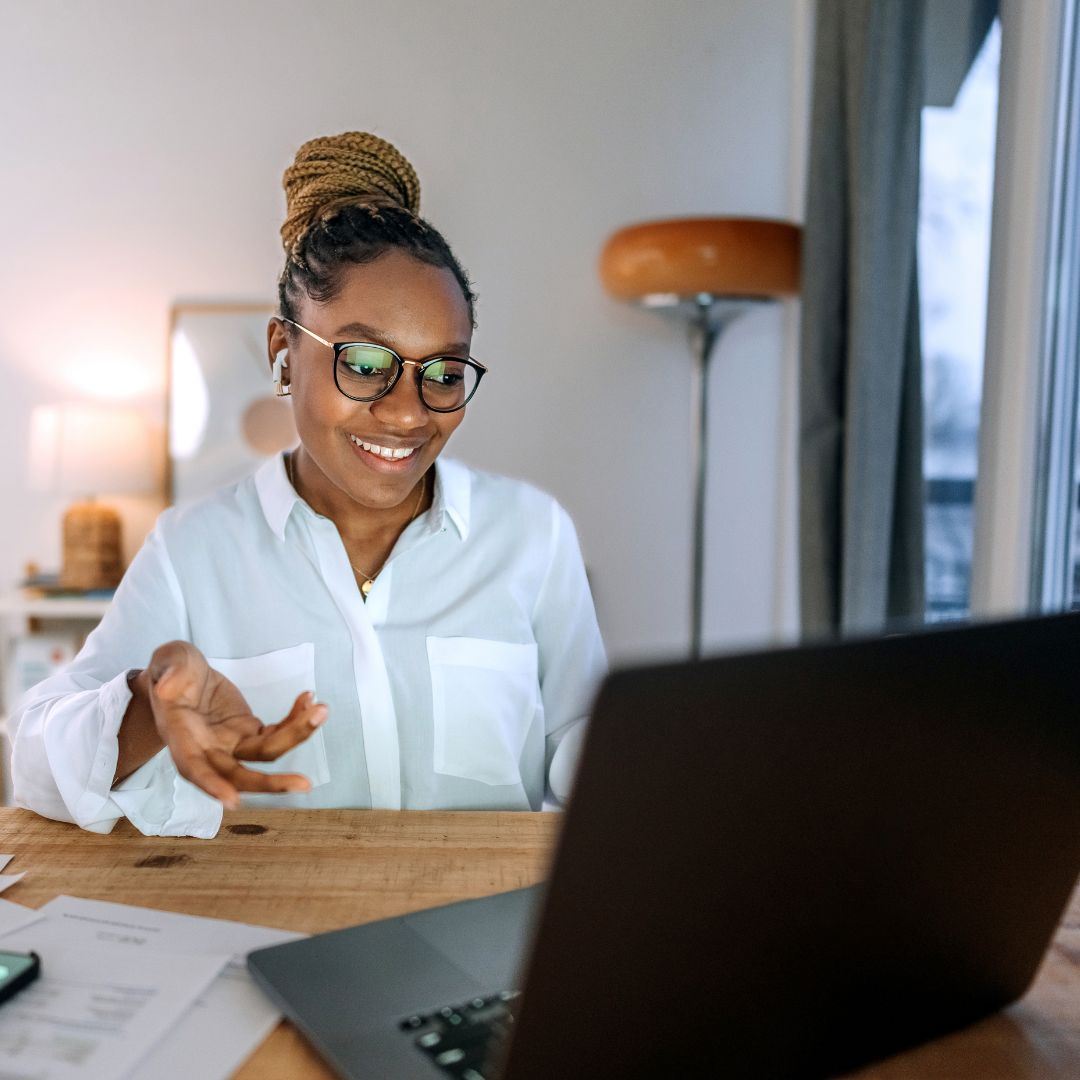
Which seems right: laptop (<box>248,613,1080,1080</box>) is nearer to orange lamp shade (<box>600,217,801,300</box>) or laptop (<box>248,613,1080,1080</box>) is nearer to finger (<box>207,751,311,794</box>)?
finger (<box>207,751,311,794</box>)

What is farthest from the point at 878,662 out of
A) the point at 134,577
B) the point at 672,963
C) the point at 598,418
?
the point at 598,418

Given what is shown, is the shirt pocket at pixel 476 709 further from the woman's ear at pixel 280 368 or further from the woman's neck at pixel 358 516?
the woman's ear at pixel 280 368

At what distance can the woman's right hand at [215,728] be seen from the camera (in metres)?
0.66

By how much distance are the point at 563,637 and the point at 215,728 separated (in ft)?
2.19

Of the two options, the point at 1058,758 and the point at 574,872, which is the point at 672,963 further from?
the point at 1058,758

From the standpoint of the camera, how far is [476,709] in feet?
4.19

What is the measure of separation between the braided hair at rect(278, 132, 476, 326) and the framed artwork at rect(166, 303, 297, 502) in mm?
1769

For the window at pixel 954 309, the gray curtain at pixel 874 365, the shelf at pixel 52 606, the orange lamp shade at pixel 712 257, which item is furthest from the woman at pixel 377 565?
the shelf at pixel 52 606

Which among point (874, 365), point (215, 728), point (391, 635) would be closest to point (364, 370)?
point (391, 635)

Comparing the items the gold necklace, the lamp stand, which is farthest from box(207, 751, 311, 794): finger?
the lamp stand

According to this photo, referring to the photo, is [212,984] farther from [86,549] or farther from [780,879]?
[86,549]

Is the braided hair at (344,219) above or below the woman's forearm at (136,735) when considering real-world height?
above

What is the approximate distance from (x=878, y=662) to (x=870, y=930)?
150 mm

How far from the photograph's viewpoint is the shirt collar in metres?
1.27
